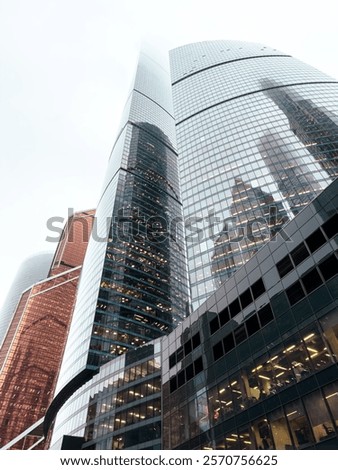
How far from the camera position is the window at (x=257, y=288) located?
2740cm

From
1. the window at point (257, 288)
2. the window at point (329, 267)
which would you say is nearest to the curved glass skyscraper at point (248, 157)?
the window at point (257, 288)

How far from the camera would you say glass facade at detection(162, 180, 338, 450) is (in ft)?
66.1

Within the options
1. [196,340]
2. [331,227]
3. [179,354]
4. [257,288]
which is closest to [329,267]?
[331,227]

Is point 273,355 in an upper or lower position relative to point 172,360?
lower

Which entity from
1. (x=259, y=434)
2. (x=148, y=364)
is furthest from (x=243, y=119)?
(x=259, y=434)

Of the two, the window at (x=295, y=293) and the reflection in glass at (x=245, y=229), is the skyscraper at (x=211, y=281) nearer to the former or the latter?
the window at (x=295, y=293)

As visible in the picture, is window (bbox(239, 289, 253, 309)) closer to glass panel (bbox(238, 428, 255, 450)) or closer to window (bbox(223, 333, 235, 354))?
window (bbox(223, 333, 235, 354))

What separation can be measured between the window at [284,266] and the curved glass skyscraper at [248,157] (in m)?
38.5

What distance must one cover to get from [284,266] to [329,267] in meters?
4.19

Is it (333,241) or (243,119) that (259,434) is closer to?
(333,241)

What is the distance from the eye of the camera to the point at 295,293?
2406cm

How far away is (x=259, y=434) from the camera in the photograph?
22.6 m

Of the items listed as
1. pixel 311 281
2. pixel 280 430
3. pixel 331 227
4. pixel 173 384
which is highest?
pixel 331 227

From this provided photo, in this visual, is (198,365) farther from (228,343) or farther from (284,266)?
(284,266)
